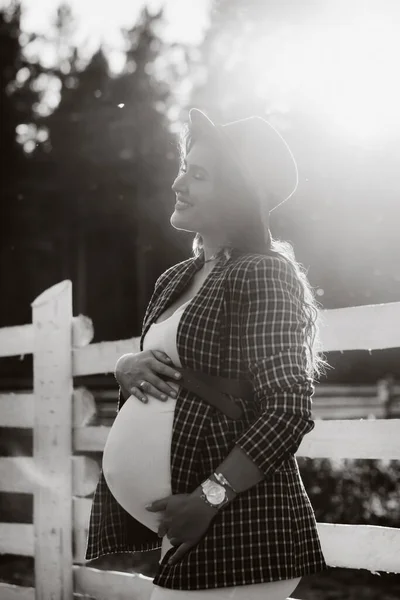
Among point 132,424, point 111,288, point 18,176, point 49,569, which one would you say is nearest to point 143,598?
point 49,569

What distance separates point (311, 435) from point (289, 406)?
1611mm

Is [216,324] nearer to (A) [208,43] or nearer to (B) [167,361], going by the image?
(B) [167,361]

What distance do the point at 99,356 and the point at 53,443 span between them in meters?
0.60

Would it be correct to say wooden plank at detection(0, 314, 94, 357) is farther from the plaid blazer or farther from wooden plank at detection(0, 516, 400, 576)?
the plaid blazer

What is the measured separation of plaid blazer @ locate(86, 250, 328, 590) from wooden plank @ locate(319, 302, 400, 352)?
4.02ft

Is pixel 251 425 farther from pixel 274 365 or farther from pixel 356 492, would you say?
pixel 356 492

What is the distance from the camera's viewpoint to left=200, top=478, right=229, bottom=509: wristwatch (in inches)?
69.9

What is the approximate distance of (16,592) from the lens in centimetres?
447

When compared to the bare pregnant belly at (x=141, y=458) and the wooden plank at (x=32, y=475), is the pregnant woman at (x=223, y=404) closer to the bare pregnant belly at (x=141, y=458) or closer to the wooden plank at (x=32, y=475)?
the bare pregnant belly at (x=141, y=458)

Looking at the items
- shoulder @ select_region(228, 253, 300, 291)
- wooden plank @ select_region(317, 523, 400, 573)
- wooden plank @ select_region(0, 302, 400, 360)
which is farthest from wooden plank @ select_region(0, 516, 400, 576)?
shoulder @ select_region(228, 253, 300, 291)

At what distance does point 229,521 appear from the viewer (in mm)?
1832

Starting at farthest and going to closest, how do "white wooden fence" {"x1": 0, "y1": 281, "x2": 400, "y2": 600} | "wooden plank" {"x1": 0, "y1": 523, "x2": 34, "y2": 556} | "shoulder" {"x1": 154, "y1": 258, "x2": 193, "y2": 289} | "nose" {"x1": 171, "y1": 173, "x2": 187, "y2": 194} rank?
"wooden plank" {"x1": 0, "y1": 523, "x2": 34, "y2": 556}
"white wooden fence" {"x1": 0, "y1": 281, "x2": 400, "y2": 600}
"shoulder" {"x1": 154, "y1": 258, "x2": 193, "y2": 289}
"nose" {"x1": 171, "y1": 173, "x2": 187, "y2": 194}

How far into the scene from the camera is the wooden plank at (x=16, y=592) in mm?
4391

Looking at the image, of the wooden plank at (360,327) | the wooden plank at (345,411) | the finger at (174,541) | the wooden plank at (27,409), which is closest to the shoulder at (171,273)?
the finger at (174,541)
